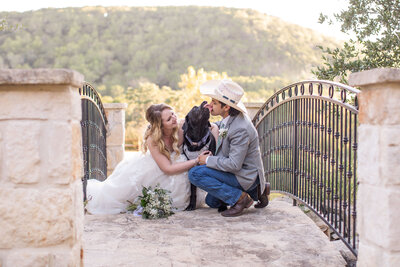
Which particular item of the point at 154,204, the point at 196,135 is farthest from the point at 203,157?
the point at 154,204

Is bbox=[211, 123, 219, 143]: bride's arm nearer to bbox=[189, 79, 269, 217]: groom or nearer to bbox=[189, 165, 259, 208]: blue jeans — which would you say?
bbox=[189, 79, 269, 217]: groom

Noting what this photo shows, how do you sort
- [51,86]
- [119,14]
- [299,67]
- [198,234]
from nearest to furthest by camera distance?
[51,86]
[198,234]
[299,67]
[119,14]

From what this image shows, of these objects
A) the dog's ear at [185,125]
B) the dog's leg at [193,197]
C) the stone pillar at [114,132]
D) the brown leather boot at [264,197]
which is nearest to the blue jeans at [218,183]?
the brown leather boot at [264,197]

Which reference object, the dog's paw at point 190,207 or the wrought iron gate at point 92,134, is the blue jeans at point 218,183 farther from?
the wrought iron gate at point 92,134

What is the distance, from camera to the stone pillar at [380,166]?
6.49 ft

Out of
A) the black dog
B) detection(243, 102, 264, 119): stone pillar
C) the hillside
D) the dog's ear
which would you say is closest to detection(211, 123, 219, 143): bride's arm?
the black dog

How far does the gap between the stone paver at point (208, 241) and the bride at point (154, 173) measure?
0.26 m

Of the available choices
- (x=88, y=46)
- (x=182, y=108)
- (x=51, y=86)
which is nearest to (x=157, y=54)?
(x=88, y=46)

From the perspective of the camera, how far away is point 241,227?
3.70 metres

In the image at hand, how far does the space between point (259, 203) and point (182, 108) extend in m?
11.4

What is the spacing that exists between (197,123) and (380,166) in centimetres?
260

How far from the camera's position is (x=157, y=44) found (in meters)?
35.8

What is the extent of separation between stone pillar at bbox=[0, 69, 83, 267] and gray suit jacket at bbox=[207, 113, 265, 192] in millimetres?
2150

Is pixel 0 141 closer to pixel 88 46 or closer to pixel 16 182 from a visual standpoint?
pixel 16 182
